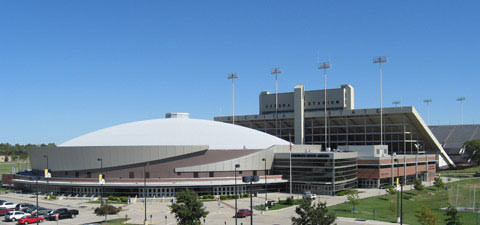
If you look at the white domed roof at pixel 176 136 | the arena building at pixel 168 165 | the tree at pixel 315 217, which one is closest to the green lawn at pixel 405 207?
the arena building at pixel 168 165

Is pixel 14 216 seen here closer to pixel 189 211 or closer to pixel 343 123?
pixel 189 211

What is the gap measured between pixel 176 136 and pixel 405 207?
3987 cm

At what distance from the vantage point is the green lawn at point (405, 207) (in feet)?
177

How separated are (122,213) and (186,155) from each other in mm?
20322

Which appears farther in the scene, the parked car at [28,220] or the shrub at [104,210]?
the shrub at [104,210]

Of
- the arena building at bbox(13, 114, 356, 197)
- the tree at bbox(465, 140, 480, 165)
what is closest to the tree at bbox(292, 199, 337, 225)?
the arena building at bbox(13, 114, 356, 197)

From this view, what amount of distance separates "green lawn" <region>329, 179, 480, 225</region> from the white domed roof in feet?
82.6

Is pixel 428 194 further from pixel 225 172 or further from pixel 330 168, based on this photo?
pixel 225 172

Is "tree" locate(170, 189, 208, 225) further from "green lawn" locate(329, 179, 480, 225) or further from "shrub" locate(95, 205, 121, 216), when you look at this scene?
"green lawn" locate(329, 179, 480, 225)

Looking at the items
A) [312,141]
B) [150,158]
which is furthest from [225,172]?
[312,141]

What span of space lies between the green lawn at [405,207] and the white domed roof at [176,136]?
25179 mm

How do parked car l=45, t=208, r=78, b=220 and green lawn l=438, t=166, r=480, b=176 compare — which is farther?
green lawn l=438, t=166, r=480, b=176

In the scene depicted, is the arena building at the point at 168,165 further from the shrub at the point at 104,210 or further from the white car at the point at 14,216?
the white car at the point at 14,216

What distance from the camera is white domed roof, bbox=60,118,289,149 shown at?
3142 inches
